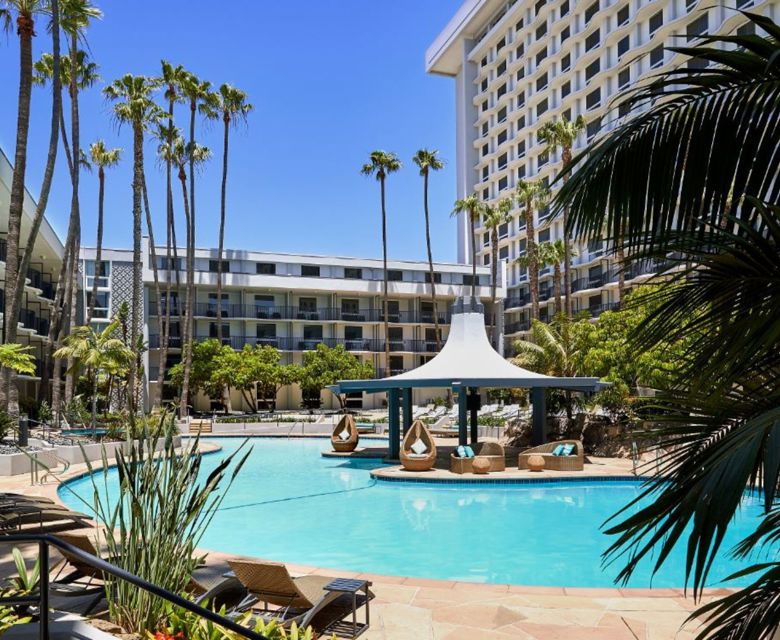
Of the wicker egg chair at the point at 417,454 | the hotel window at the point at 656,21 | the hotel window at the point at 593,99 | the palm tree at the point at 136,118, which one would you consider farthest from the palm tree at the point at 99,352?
the hotel window at the point at 593,99

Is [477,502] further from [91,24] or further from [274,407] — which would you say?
[274,407]

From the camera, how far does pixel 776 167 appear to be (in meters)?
2.67

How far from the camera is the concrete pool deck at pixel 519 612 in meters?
6.05

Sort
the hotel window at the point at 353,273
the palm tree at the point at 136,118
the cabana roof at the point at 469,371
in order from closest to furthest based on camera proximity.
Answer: the cabana roof at the point at 469,371, the palm tree at the point at 136,118, the hotel window at the point at 353,273

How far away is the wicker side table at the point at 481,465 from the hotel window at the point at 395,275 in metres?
37.1

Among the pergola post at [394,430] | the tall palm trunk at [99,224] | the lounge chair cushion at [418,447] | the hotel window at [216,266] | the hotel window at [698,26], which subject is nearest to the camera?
the lounge chair cushion at [418,447]

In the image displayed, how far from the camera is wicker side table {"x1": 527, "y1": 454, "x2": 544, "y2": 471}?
56.7ft

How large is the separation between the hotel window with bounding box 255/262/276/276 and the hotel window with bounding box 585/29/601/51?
26753mm

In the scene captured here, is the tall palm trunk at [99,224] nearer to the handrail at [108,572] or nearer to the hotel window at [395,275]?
the hotel window at [395,275]

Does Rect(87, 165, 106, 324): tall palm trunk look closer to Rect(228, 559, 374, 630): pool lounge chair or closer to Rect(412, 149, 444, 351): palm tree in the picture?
Rect(412, 149, 444, 351): palm tree

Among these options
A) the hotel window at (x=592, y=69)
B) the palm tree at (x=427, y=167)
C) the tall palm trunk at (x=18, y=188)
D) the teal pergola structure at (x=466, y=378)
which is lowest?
the teal pergola structure at (x=466, y=378)

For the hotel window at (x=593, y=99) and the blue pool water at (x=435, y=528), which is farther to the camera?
the hotel window at (x=593, y=99)

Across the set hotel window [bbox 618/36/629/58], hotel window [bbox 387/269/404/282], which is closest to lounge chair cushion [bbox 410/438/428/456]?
hotel window [bbox 387/269/404/282]

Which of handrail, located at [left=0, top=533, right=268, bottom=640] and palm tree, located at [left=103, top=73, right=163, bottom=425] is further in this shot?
palm tree, located at [left=103, top=73, right=163, bottom=425]
